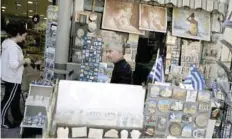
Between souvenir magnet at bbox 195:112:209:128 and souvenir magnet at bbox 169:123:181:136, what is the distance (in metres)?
0.19

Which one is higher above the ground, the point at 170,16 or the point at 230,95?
the point at 170,16

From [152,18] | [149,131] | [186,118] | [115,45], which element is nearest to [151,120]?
[149,131]

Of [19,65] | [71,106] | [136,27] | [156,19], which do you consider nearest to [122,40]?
[136,27]

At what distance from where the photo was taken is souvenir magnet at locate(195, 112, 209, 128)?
323cm

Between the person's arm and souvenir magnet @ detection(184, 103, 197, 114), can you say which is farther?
the person's arm

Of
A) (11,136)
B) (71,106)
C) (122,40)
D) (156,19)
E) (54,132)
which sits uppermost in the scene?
(156,19)

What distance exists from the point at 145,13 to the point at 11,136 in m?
3.20

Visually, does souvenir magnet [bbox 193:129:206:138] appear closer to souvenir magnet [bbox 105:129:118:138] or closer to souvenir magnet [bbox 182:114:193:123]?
souvenir magnet [bbox 182:114:193:123]

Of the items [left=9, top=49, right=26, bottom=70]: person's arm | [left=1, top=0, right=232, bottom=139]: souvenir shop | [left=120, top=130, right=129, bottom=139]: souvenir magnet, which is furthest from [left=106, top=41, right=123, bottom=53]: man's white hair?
[left=120, top=130, right=129, bottom=139]: souvenir magnet

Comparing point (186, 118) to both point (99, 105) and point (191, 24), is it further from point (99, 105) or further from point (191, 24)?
point (191, 24)

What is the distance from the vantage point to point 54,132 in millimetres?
2922

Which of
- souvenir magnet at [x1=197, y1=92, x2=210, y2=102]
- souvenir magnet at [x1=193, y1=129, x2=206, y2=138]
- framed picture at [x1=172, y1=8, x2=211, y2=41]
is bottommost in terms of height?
souvenir magnet at [x1=193, y1=129, x2=206, y2=138]

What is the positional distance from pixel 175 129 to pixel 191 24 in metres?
3.68

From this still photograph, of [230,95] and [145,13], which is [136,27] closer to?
[145,13]
